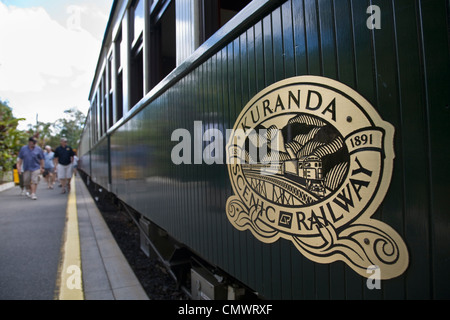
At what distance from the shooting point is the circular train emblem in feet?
2.85

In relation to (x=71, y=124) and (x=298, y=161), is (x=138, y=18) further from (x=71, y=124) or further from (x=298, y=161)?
(x=71, y=124)

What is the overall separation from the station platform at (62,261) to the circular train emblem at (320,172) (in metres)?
1.90

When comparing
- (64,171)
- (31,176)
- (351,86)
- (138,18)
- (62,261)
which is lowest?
(62,261)

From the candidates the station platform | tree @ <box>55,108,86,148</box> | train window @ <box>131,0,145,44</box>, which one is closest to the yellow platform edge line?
the station platform

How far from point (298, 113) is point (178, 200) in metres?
1.37

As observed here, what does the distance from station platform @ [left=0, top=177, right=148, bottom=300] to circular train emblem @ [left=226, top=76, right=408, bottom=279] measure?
190 cm

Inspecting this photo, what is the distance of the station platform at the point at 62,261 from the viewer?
2611 mm

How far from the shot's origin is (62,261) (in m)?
3.37

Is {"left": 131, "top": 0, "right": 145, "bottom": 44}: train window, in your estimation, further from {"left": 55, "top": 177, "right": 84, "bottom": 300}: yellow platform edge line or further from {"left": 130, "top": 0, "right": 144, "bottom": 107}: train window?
{"left": 55, "top": 177, "right": 84, "bottom": 300}: yellow platform edge line

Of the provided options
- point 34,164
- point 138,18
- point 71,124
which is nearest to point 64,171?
point 34,164

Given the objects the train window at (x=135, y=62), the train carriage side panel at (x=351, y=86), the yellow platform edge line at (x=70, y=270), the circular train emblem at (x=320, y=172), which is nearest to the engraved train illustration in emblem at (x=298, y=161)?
the circular train emblem at (x=320, y=172)

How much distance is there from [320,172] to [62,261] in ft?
11.3

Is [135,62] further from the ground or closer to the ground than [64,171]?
further from the ground

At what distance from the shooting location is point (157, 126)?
2.59m
